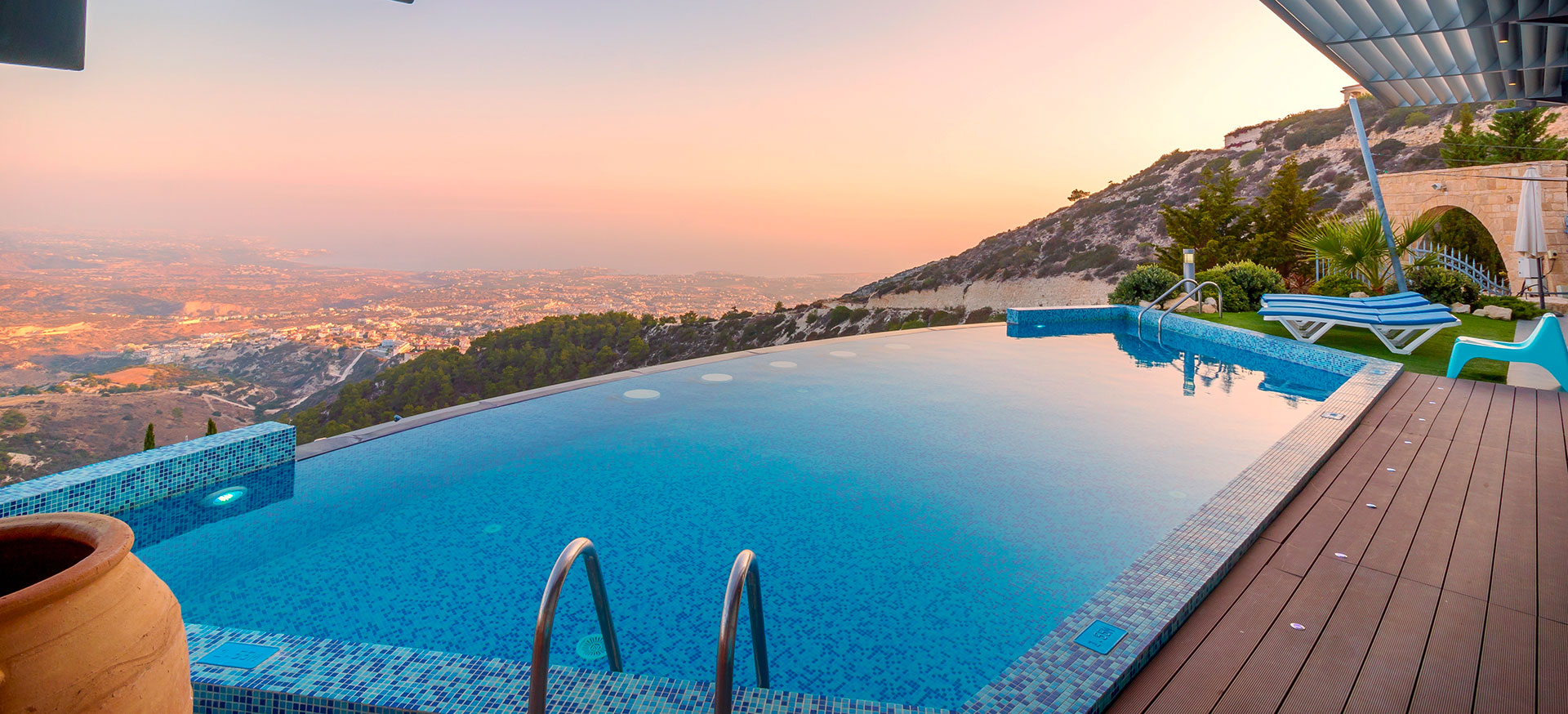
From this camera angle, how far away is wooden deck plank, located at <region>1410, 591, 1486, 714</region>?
1.54 m

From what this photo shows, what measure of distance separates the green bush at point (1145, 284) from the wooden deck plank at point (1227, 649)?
28.1ft

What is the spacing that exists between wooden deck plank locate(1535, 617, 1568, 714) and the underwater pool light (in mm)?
4931

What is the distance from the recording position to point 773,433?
15.8 ft

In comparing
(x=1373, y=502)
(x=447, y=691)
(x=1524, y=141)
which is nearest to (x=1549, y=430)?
(x=1373, y=502)

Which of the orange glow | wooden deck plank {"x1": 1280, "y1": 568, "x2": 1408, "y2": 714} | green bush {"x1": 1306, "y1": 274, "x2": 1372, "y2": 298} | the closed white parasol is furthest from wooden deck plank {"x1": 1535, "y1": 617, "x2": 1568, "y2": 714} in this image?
the orange glow

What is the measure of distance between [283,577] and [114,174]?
21126mm

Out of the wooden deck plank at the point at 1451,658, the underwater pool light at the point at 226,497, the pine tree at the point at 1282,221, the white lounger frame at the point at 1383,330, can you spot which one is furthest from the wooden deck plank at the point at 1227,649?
the pine tree at the point at 1282,221

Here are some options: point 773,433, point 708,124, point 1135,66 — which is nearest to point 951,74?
point 1135,66

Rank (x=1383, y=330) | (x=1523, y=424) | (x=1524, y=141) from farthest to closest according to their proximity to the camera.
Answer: (x=1524, y=141) → (x=1383, y=330) → (x=1523, y=424)

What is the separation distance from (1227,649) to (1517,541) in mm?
1463

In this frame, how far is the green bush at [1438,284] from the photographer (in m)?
8.09

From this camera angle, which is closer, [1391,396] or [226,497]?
[226,497]

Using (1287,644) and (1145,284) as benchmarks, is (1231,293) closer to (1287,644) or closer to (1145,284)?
(1145,284)

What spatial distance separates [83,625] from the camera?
960mm
